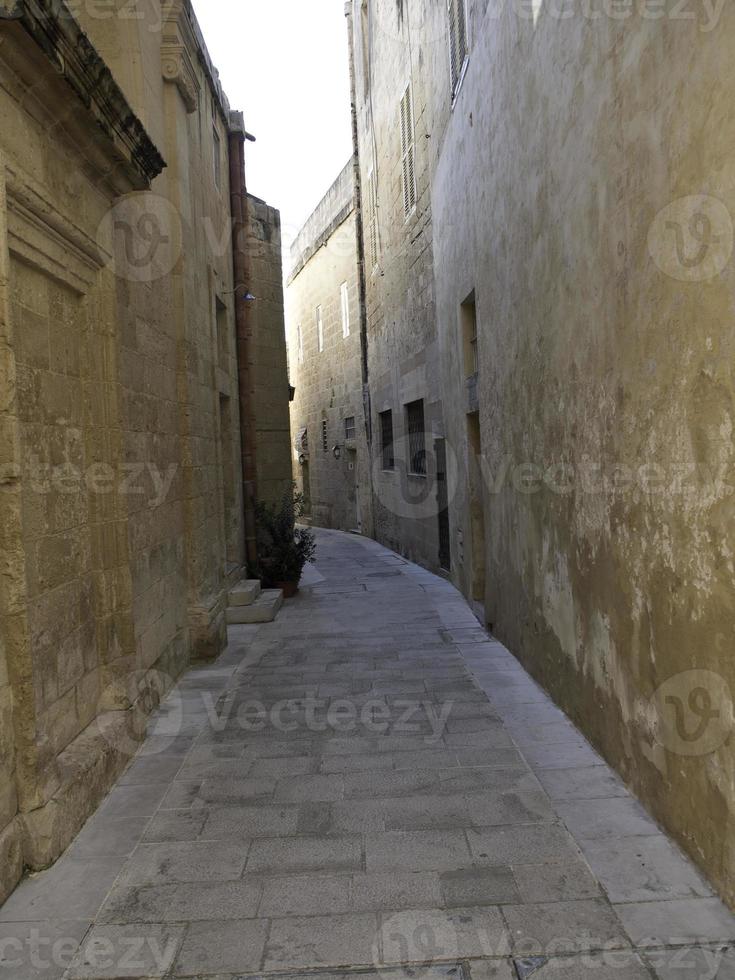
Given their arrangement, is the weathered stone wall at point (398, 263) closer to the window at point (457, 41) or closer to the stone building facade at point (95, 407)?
the window at point (457, 41)

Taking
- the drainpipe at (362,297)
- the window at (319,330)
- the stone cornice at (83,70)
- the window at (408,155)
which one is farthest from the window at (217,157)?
the window at (319,330)

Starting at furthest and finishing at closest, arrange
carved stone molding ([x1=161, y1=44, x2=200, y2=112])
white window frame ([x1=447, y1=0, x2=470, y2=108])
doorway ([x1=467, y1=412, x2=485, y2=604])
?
doorway ([x1=467, y1=412, x2=485, y2=604])
white window frame ([x1=447, y1=0, x2=470, y2=108])
carved stone molding ([x1=161, y1=44, x2=200, y2=112])

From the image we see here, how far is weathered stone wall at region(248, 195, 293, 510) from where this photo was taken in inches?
459

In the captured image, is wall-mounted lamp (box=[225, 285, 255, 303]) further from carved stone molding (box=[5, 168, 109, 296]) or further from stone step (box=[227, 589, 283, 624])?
carved stone molding (box=[5, 168, 109, 296])

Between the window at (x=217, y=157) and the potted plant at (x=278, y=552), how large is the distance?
421 centimetres

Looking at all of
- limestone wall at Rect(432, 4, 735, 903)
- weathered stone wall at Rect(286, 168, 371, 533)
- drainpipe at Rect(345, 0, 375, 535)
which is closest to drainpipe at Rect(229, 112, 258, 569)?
limestone wall at Rect(432, 4, 735, 903)

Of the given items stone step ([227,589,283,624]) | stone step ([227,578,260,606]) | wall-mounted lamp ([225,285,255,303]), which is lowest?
stone step ([227,589,283,624])

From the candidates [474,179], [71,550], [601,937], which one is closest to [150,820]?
[71,550]

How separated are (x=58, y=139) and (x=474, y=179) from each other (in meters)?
4.62

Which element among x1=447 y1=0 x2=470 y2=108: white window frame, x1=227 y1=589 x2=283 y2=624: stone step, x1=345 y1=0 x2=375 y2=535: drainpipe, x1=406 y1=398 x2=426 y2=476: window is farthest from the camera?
x1=345 y1=0 x2=375 y2=535: drainpipe

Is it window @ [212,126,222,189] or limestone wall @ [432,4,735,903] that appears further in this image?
window @ [212,126,222,189]

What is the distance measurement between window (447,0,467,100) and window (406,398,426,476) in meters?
5.02

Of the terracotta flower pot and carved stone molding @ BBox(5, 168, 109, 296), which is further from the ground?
carved stone molding @ BBox(5, 168, 109, 296)

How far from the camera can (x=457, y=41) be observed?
8.38 m
